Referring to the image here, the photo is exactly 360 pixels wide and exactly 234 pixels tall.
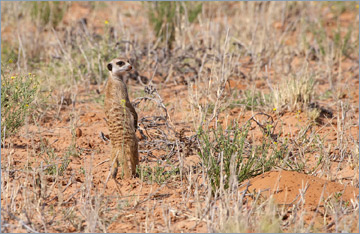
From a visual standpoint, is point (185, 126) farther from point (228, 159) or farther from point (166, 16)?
point (166, 16)

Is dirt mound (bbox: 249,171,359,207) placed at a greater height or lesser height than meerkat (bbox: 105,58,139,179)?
lesser

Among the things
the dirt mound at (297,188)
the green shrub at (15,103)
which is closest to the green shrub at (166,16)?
the green shrub at (15,103)

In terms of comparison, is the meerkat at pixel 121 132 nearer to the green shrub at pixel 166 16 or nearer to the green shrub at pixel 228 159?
the green shrub at pixel 228 159

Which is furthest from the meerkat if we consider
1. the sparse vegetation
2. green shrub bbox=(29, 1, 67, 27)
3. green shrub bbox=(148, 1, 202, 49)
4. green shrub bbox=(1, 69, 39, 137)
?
green shrub bbox=(29, 1, 67, 27)

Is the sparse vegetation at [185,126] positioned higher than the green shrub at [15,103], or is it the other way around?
the green shrub at [15,103]

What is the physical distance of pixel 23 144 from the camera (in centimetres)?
525

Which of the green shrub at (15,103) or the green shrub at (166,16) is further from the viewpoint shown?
the green shrub at (166,16)

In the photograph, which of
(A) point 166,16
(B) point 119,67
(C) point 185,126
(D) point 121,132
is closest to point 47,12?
(A) point 166,16

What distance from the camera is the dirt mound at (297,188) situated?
12.6 feet

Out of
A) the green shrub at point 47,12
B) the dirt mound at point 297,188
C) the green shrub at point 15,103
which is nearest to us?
the dirt mound at point 297,188

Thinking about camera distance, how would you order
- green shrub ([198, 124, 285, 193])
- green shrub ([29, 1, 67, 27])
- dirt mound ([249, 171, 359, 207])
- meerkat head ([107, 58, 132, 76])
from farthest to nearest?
green shrub ([29, 1, 67, 27]) → meerkat head ([107, 58, 132, 76]) → green shrub ([198, 124, 285, 193]) → dirt mound ([249, 171, 359, 207])

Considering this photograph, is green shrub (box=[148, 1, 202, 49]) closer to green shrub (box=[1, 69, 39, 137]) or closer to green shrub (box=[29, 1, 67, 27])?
green shrub (box=[29, 1, 67, 27])

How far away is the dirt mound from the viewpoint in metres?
3.83

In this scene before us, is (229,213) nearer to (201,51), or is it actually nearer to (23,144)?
(23,144)
